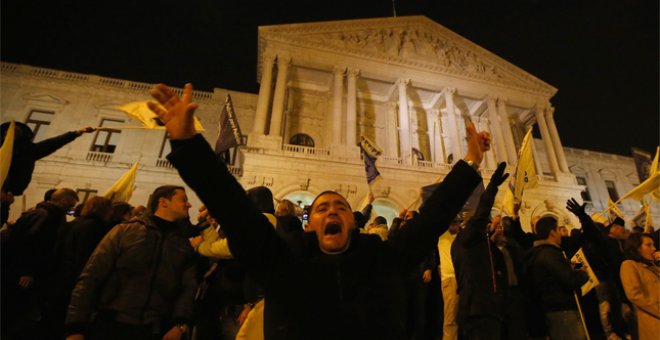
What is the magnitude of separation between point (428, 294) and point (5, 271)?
488 centimetres

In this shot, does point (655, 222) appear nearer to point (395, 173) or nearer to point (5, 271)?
point (395, 173)

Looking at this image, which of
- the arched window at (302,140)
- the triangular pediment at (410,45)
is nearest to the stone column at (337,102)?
the triangular pediment at (410,45)

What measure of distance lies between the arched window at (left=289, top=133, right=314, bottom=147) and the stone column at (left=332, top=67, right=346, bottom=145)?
3.19 m

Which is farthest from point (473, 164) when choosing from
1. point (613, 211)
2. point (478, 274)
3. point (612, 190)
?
point (612, 190)

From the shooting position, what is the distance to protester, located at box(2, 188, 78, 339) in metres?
Result: 2.88

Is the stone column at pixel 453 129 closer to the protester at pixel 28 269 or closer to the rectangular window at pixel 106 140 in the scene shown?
the protester at pixel 28 269

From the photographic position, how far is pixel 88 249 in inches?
128

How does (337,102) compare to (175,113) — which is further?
(337,102)

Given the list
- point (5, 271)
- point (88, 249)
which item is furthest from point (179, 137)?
point (5, 271)

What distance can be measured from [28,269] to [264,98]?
48.6 feet

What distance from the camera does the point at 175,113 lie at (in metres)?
1.23

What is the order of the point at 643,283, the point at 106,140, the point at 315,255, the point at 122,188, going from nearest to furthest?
the point at 315,255 < the point at 643,283 < the point at 122,188 < the point at 106,140

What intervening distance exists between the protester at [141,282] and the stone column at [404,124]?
14.4 metres

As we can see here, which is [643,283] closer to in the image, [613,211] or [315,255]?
[315,255]
